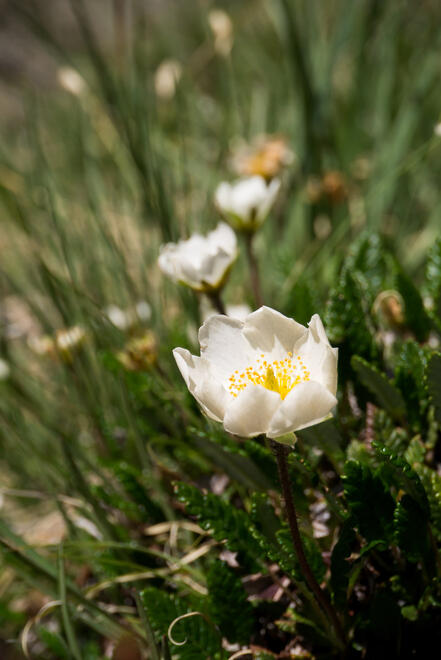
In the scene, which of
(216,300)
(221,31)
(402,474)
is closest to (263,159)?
(221,31)

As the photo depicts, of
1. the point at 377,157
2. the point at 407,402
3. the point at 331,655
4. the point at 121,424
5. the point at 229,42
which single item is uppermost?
the point at 229,42

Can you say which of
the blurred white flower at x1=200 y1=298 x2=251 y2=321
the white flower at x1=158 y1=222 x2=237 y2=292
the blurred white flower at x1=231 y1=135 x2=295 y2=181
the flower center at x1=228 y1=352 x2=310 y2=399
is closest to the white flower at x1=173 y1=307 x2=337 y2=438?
the flower center at x1=228 y1=352 x2=310 y2=399

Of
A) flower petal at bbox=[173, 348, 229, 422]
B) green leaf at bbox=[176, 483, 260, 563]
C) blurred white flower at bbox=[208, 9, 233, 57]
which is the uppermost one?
blurred white flower at bbox=[208, 9, 233, 57]

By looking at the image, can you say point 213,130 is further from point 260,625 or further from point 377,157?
point 260,625

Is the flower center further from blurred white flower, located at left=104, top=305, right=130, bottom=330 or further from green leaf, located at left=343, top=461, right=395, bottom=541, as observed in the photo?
blurred white flower, located at left=104, top=305, right=130, bottom=330

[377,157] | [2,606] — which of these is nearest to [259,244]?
[377,157]
